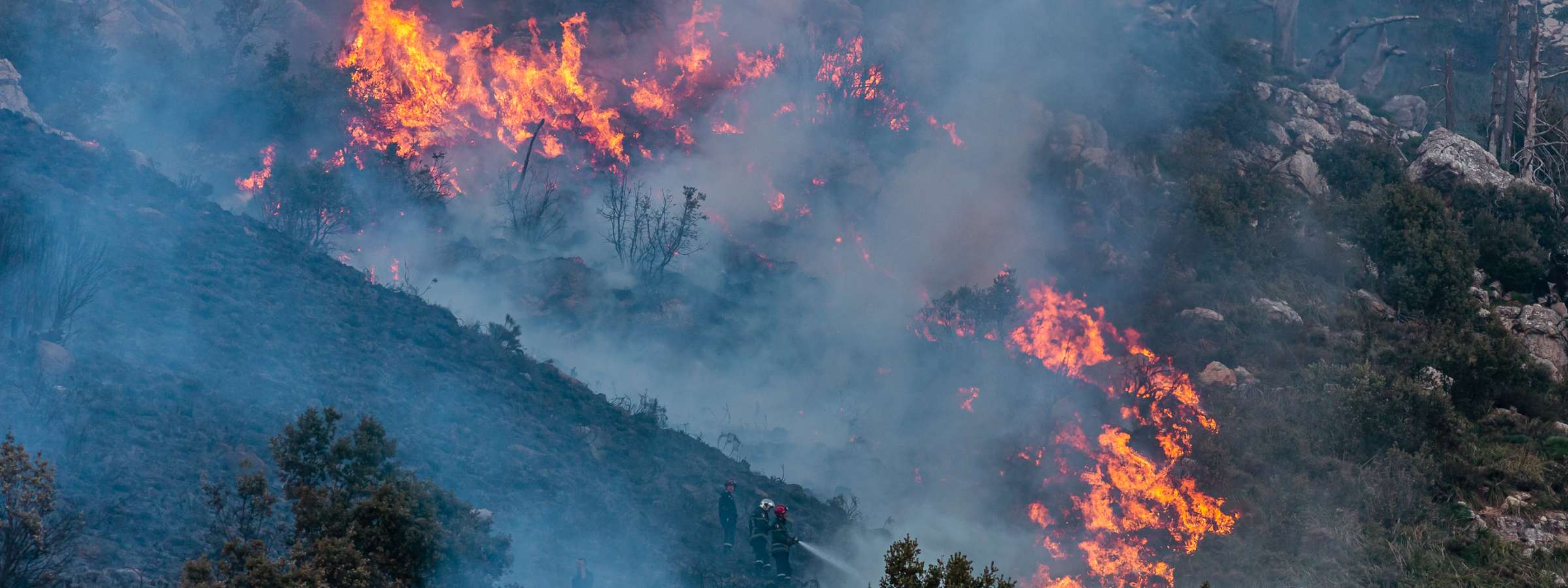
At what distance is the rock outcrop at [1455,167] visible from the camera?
32.7m

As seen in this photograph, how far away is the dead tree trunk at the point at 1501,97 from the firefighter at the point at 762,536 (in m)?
27.8

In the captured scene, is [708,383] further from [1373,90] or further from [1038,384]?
[1373,90]

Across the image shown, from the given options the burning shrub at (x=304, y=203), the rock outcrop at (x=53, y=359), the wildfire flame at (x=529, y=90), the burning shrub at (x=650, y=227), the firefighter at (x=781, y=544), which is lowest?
the firefighter at (x=781, y=544)

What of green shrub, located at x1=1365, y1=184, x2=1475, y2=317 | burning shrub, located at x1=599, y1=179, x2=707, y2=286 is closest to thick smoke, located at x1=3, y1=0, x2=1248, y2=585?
burning shrub, located at x1=599, y1=179, x2=707, y2=286

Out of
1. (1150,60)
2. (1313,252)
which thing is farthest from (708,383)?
(1150,60)

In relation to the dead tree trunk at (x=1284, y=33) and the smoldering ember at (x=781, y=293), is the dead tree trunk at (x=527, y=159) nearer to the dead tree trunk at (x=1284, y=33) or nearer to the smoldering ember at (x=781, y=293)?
the smoldering ember at (x=781, y=293)

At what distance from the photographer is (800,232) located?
3422cm

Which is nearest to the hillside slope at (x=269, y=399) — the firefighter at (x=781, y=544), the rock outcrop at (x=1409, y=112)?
the firefighter at (x=781, y=544)

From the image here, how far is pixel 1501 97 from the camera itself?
3759 centimetres

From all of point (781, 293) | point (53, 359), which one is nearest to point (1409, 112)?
point (781, 293)

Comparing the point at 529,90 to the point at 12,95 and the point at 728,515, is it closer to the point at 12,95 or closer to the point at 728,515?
the point at 12,95

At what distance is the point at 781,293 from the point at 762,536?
41.8ft

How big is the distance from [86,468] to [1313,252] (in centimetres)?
2868

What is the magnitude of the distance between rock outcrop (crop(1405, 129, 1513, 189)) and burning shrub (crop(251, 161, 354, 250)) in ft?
99.6
